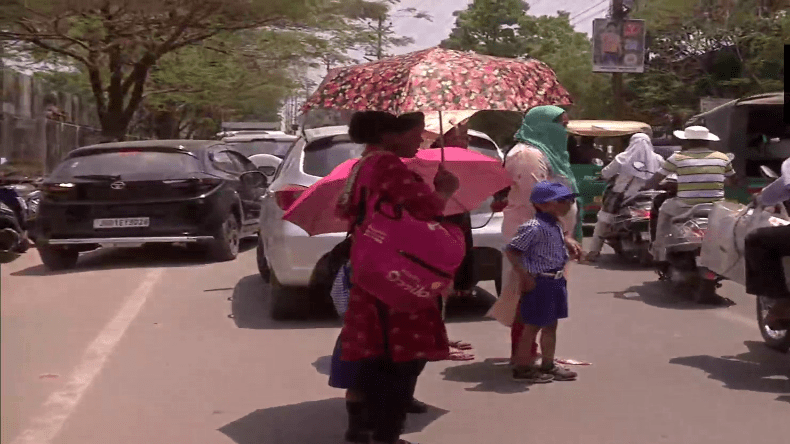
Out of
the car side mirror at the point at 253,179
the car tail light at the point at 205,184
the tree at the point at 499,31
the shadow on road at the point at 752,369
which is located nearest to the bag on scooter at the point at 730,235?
the shadow on road at the point at 752,369

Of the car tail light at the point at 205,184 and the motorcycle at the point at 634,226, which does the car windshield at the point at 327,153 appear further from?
the motorcycle at the point at 634,226

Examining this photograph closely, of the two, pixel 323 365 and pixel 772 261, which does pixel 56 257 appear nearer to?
pixel 323 365

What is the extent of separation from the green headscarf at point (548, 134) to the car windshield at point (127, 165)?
664cm

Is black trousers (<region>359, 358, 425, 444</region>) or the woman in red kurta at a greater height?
the woman in red kurta

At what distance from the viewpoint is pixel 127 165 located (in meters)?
12.3

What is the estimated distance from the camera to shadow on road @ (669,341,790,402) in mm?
6297

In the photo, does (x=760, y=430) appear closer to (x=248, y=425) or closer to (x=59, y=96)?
(x=248, y=425)

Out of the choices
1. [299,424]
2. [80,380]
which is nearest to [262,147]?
[80,380]

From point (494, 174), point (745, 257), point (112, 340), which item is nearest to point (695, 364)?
point (745, 257)

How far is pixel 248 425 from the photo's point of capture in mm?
5469

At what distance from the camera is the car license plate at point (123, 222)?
12.0 m

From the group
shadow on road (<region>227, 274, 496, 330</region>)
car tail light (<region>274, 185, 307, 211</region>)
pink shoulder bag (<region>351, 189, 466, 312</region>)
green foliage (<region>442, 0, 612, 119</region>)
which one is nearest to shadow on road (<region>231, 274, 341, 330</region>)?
shadow on road (<region>227, 274, 496, 330</region>)

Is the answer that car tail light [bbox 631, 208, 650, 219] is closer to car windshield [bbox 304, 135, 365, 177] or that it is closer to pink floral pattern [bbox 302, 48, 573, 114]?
car windshield [bbox 304, 135, 365, 177]

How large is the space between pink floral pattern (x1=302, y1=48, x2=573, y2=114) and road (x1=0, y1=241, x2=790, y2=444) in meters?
1.66
